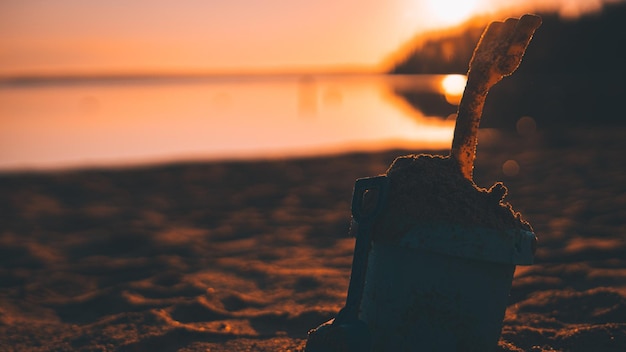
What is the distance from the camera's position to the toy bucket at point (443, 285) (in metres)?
2.06

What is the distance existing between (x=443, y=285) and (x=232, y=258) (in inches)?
114

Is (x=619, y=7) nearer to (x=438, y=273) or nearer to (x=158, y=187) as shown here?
(x=158, y=187)

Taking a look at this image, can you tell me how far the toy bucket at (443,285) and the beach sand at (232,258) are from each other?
790 millimetres

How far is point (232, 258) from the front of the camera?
4785 millimetres

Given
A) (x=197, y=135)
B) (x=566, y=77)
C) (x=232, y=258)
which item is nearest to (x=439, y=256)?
(x=232, y=258)

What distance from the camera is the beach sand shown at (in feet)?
10.6

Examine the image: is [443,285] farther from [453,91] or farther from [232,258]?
[453,91]

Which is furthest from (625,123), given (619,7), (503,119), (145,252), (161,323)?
(619,7)

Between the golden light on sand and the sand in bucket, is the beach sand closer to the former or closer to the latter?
the sand in bucket

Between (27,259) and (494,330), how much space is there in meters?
3.81

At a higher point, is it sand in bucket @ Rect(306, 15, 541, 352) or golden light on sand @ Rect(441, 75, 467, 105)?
golden light on sand @ Rect(441, 75, 467, 105)

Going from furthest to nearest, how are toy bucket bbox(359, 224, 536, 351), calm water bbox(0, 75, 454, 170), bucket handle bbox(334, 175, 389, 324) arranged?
calm water bbox(0, 75, 454, 170) < bucket handle bbox(334, 175, 389, 324) < toy bucket bbox(359, 224, 536, 351)

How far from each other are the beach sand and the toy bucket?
0.79 meters

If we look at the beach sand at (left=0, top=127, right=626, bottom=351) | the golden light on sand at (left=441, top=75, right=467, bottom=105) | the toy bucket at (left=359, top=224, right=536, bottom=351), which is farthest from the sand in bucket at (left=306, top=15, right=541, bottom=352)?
the golden light on sand at (left=441, top=75, right=467, bottom=105)
